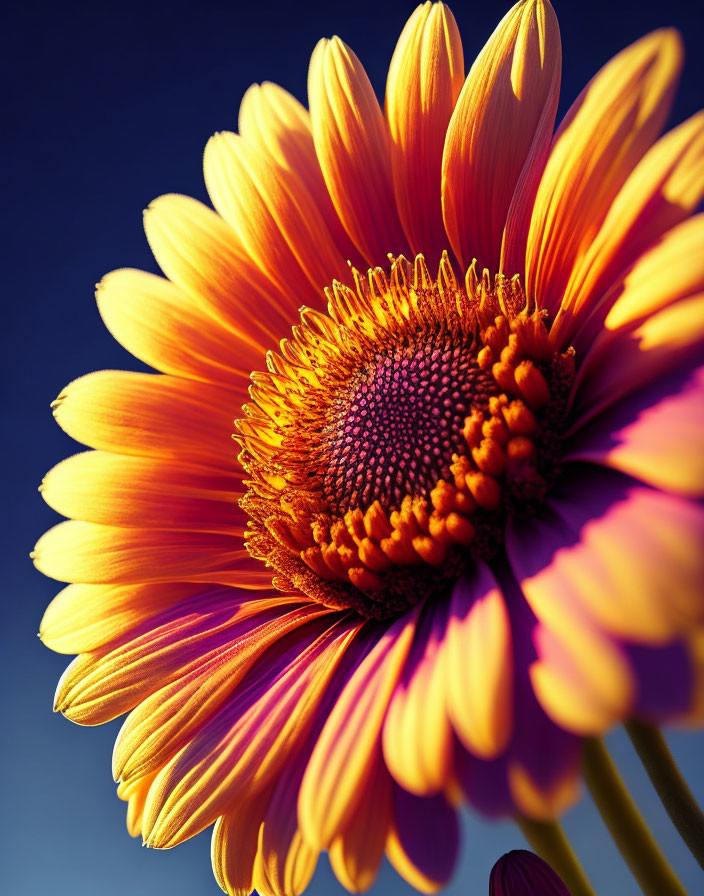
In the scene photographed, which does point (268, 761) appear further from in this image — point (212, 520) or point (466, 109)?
point (466, 109)

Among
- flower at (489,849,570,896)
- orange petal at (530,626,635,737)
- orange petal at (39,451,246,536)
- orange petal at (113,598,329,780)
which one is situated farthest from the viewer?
orange petal at (39,451,246,536)

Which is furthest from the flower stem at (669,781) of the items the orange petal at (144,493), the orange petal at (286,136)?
the orange petal at (286,136)

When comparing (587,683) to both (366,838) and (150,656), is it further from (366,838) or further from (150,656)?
(150,656)

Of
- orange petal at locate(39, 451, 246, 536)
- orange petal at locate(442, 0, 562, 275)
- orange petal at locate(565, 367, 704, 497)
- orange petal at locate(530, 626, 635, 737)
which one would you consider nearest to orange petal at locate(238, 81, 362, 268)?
orange petal at locate(442, 0, 562, 275)

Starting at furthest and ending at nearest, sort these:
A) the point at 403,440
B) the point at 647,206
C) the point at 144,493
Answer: the point at 144,493
the point at 403,440
the point at 647,206

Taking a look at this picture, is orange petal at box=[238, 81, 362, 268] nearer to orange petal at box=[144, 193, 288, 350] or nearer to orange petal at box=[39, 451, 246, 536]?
orange petal at box=[144, 193, 288, 350]

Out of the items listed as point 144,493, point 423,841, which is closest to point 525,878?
point 423,841
